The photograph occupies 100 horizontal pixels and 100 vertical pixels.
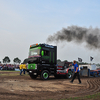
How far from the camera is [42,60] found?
1252 cm

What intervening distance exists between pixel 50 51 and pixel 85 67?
6.71 m

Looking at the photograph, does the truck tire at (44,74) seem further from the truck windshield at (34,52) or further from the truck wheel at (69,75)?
the truck wheel at (69,75)

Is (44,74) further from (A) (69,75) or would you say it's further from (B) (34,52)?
(A) (69,75)

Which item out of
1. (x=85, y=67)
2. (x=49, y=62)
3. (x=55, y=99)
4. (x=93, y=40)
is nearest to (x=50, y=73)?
(x=49, y=62)

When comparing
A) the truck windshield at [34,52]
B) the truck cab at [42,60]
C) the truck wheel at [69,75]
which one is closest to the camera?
the truck cab at [42,60]

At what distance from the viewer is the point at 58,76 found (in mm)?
15180

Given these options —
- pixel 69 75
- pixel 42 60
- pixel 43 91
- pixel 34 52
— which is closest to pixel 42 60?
pixel 42 60

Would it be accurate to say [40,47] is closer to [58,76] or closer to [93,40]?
[58,76]

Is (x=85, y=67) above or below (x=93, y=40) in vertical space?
below

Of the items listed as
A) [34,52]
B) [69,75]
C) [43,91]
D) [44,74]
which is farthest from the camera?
[69,75]

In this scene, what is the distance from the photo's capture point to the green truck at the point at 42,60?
1251 centimetres

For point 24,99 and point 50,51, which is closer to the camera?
point 24,99

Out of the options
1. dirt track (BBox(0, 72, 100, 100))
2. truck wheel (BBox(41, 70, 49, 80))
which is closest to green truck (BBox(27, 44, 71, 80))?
truck wheel (BBox(41, 70, 49, 80))

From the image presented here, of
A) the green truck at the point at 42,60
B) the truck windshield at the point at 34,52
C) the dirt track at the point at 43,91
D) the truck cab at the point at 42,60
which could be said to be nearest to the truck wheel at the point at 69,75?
the green truck at the point at 42,60
